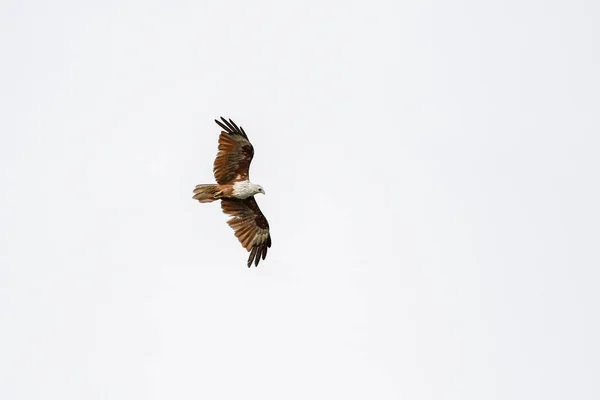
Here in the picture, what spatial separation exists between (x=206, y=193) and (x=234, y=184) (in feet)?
2.49

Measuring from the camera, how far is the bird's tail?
30.8 m

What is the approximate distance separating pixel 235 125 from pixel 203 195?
75.8 inches

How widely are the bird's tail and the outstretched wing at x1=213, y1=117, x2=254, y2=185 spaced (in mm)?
356

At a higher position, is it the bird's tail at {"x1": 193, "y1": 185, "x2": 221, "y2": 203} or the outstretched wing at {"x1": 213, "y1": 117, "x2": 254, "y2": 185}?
the outstretched wing at {"x1": 213, "y1": 117, "x2": 254, "y2": 185}

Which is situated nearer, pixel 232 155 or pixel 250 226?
pixel 232 155

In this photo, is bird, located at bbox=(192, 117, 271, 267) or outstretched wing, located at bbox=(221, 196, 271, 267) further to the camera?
outstretched wing, located at bbox=(221, 196, 271, 267)

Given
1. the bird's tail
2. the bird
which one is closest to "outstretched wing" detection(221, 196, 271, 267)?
the bird

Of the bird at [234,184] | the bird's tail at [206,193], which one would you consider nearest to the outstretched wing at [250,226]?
the bird at [234,184]

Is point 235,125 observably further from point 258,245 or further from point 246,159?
point 258,245

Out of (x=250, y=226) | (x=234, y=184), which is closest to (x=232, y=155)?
(x=234, y=184)

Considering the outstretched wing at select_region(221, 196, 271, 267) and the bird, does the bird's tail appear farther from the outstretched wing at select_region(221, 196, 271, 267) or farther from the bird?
the outstretched wing at select_region(221, 196, 271, 267)

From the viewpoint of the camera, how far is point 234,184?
102 ft

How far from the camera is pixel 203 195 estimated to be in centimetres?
3084

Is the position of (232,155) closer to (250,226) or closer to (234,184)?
(234,184)
